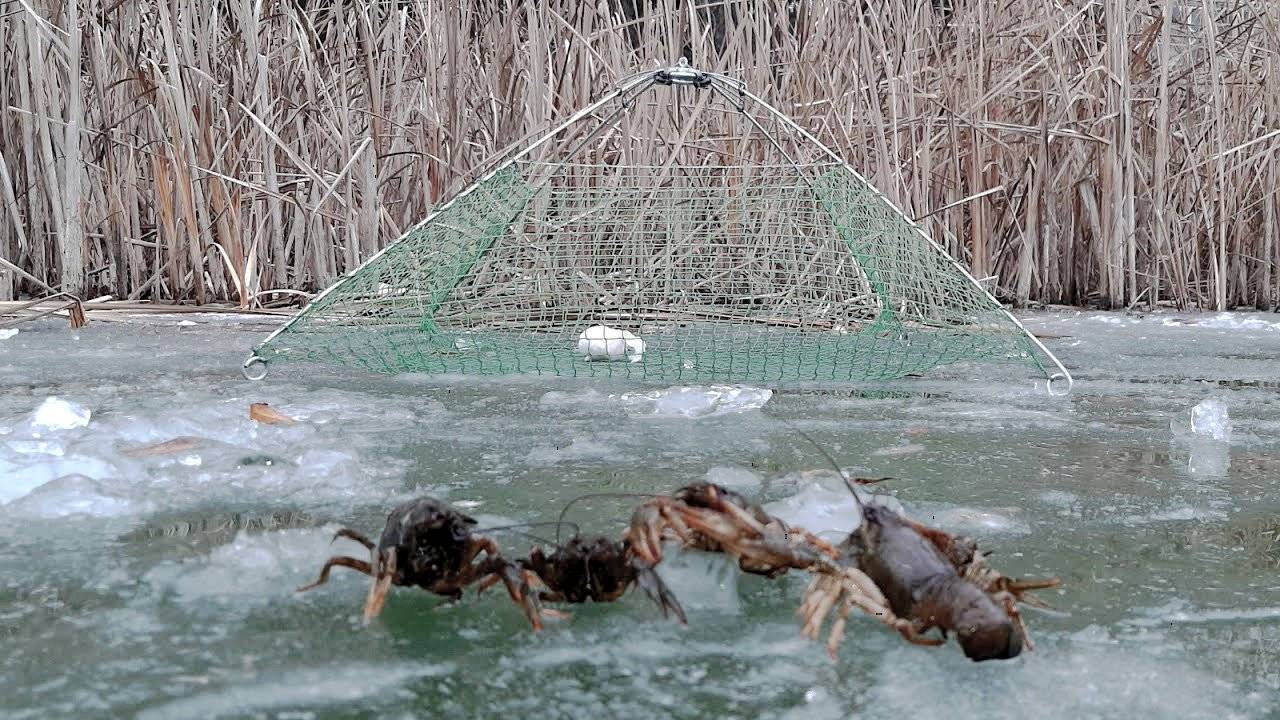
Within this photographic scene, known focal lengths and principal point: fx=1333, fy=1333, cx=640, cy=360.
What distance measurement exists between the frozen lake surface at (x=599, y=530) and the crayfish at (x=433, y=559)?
0.10 ft

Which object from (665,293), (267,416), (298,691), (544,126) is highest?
(544,126)

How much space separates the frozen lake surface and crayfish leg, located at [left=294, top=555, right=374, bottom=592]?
2cm

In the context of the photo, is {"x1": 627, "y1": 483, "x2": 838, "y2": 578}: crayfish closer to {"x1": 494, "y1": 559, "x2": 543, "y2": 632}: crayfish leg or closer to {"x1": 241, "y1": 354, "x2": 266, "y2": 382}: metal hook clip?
{"x1": 494, "y1": 559, "x2": 543, "y2": 632}: crayfish leg

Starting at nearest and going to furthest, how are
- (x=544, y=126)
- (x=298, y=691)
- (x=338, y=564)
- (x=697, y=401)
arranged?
(x=298, y=691) < (x=338, y=564) < (x=697, y=401) < (x=544, y=126)

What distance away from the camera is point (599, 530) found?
1.55m

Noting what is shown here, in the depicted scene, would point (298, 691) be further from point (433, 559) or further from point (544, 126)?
point (544, 126)

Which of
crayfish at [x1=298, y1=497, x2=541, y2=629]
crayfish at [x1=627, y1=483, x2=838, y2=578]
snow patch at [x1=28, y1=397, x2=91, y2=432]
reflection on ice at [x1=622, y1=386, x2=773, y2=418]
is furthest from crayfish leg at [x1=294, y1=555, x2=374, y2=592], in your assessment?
reflection on ice at [x1=622, y1=386, x2=773, y2=418]

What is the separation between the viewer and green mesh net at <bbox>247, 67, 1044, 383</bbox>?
2.93 metres

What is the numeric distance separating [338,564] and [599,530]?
14.2 inches

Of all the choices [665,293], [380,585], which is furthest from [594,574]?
[665,293]

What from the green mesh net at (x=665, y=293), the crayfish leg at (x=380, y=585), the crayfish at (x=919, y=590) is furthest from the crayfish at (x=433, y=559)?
the green mesh net at (x=665, y=293)

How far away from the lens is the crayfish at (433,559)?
1198 millimetres

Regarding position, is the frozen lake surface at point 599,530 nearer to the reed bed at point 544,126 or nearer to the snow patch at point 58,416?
the snow patch at point 58,416

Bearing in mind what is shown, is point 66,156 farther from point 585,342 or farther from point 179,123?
point 585,342
